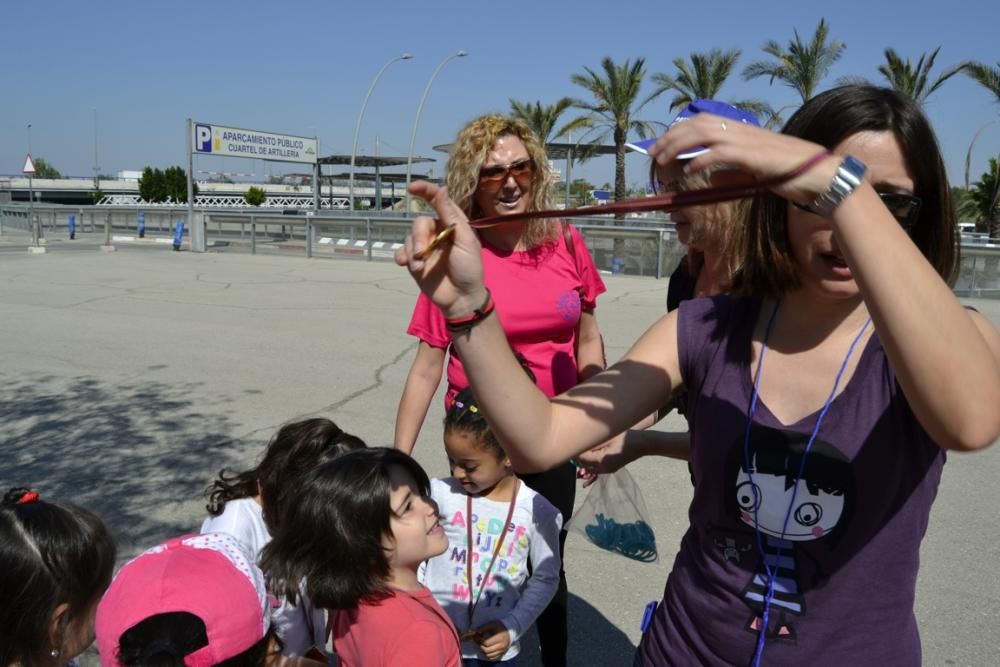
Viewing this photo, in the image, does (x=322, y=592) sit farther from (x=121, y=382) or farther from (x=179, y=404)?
(x=121, y=382)

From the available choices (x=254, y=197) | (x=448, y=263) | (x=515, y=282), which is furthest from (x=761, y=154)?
(x=254, y=197)

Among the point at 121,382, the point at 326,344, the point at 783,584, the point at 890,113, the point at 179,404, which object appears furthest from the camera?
the point at 326,344

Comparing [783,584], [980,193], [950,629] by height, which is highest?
[980,193]

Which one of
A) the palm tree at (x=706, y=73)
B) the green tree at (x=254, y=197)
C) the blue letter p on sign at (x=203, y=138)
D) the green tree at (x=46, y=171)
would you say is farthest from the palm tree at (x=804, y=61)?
the green tree at (x=46, y=171)

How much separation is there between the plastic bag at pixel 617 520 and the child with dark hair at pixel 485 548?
7.3 inches

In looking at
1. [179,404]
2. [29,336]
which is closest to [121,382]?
[179,404]

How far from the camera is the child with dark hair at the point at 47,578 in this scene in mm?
1922

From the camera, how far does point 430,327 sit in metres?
2.76

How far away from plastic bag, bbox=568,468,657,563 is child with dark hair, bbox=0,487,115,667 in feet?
4.77

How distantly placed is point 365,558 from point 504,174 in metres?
1.37

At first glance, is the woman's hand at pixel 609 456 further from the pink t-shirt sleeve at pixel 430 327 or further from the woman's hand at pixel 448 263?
the woman's hand at pixel 448 263

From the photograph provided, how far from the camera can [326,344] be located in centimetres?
906

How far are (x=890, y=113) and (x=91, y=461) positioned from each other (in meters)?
5.14

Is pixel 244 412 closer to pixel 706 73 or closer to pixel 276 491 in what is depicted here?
pixel 276 491
